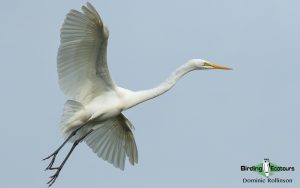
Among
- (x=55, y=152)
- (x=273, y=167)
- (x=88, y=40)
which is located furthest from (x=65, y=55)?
(x=273, y=167)

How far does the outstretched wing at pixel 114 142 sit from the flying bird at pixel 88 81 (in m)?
0.71

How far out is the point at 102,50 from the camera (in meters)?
17.2

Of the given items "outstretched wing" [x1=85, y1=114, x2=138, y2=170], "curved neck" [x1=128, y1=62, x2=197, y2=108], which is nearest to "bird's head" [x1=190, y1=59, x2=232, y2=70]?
"curved neck" [x1=128, y1=62, x2=197, y2=108]

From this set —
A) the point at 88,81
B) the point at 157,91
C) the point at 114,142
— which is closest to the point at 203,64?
the point at 157,91

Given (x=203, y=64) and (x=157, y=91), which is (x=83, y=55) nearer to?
(x=157, y=91)

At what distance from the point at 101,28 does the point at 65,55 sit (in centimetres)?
93

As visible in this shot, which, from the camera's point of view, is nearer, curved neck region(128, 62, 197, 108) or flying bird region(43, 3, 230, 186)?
flying bird region(43, 3, 230, 186)

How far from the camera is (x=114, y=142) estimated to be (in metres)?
19.4

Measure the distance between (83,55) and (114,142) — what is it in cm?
255

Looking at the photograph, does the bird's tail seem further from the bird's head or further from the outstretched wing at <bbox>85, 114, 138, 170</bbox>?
the bird's head

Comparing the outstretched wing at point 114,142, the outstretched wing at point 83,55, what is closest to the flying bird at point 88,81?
the outstretched wing at point 83,55

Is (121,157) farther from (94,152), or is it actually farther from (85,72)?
(85,72)

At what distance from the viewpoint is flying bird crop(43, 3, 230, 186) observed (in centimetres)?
1711

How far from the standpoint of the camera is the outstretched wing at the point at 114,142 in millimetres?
19156
